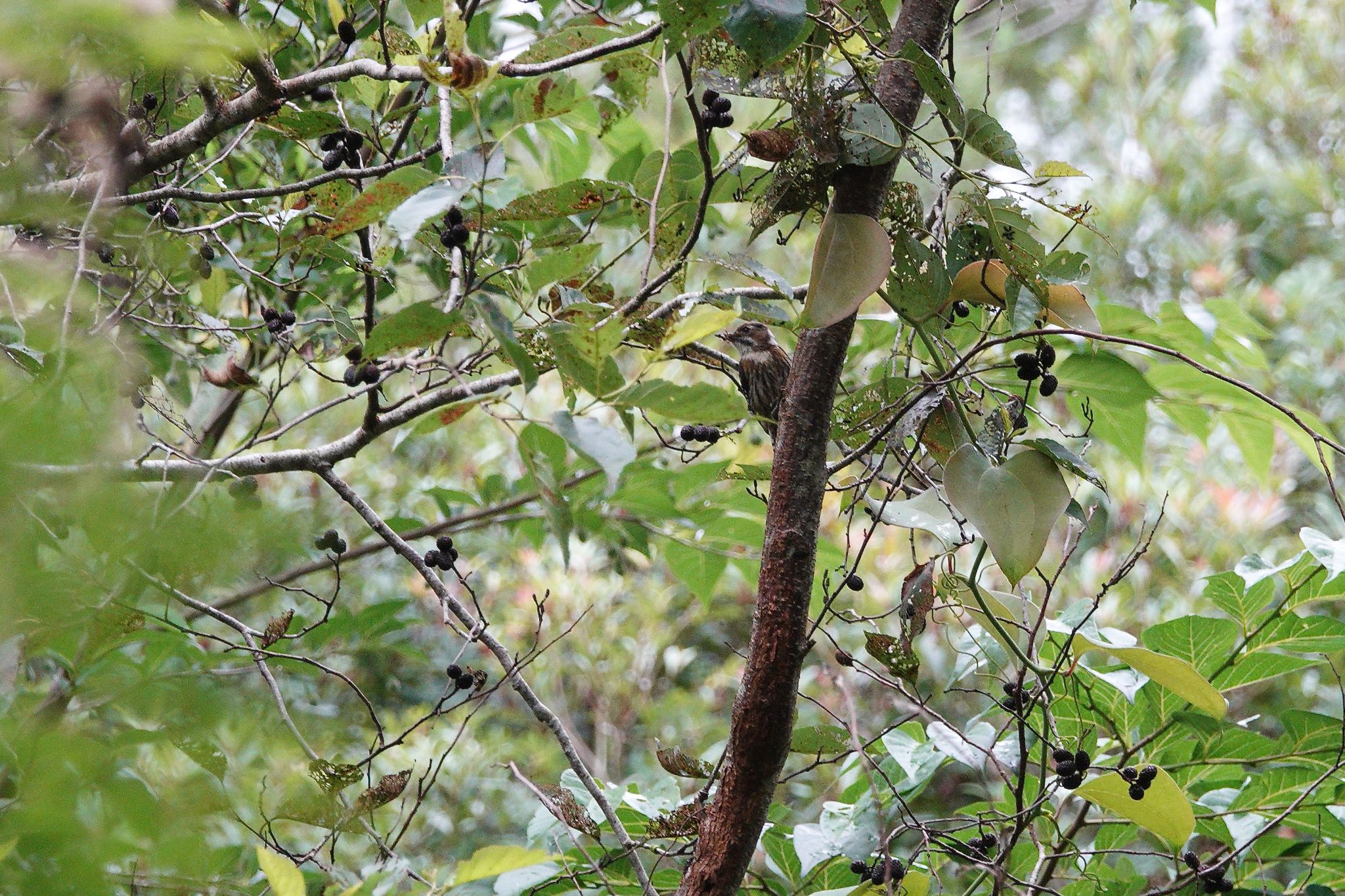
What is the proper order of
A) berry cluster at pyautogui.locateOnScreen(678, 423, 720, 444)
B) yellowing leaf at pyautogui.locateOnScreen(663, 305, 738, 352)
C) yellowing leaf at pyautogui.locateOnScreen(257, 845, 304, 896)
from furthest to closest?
berry cluster at pyautogui.locateOnScreen(678, 423, 720, 444) < yellowing leaf at pyautogui.locateOnScreen(663, 305, 738, 352) < yellowing leaf at pyautogui.locateOnScreen(257, 845, 304, 896)

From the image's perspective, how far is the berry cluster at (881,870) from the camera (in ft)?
3.08

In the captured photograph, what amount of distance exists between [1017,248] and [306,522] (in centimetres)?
67

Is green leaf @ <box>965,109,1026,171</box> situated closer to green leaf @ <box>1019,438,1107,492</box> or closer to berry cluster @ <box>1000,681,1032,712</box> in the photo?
green leaf @ <box>1019,438,1107,492</box>

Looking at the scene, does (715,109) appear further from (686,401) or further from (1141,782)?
(1141,782)

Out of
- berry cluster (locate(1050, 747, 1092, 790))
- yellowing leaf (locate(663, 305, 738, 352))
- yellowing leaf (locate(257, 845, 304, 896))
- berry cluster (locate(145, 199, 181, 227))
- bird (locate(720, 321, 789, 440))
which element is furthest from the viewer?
bird (locate(720, 321, 789, 440))

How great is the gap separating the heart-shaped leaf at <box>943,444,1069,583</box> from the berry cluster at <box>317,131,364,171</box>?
80 cm

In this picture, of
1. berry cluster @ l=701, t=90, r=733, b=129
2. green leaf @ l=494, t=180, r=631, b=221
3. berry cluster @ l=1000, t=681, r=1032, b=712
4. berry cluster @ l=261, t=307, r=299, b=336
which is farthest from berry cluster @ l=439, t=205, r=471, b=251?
berry cluster @ l=1000, t=681, r=1032, b=712

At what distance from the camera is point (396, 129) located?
1.62 meters

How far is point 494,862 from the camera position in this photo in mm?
720

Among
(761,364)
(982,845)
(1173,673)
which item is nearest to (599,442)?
(1173,673)

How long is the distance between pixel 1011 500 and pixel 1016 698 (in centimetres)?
19

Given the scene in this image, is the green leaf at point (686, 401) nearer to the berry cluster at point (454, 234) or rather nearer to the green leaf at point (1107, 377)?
the berry cluster at point (454, 234)

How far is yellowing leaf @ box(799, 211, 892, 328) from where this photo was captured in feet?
2.86

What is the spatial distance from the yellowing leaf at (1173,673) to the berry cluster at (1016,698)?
0.08m
